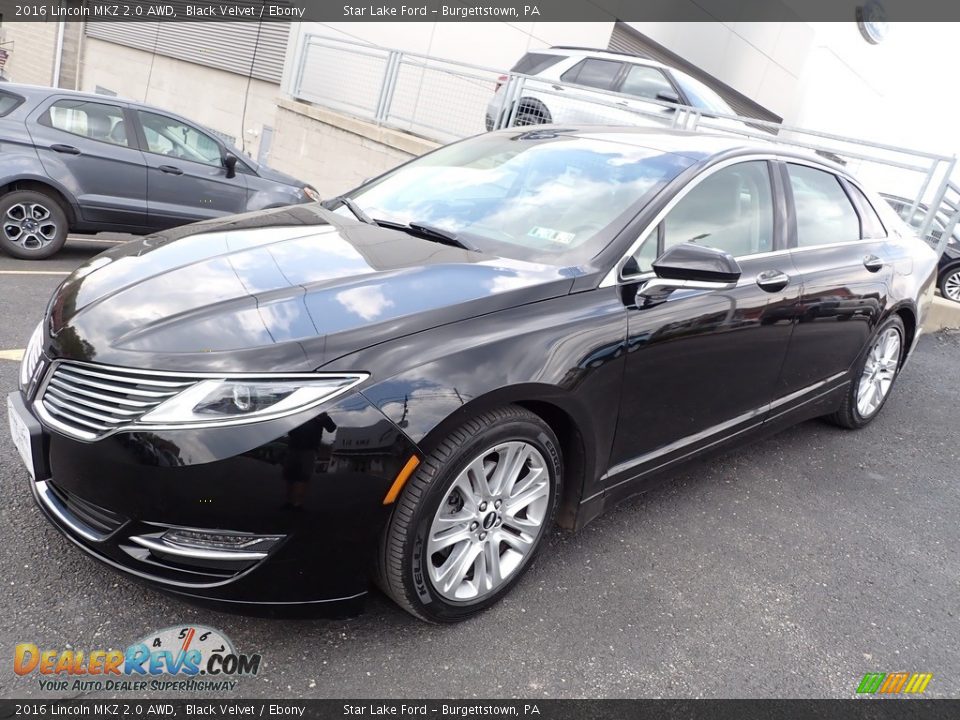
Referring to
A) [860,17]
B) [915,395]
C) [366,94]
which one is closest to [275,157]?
[366,94]

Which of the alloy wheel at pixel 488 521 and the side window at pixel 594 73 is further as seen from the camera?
the side window at pixel 594 73

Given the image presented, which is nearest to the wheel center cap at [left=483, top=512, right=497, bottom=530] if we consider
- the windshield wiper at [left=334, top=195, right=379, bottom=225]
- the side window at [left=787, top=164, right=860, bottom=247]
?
the windshield wiper at [left=334, top=195, right=379, bottom=225]

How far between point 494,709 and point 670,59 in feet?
61.4

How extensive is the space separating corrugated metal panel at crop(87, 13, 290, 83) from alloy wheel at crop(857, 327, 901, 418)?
11678 millimetres

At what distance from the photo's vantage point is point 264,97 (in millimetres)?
13711

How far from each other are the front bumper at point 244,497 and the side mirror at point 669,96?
816cm

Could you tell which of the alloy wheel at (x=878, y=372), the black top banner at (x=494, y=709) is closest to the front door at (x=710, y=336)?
the black top banner at (x=494, y=709)

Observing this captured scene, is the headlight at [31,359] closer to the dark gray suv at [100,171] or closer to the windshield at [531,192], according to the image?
the windshield at [531,192]

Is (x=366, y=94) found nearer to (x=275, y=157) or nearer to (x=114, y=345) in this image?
(x=275, y=157)

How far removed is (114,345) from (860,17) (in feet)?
86.3

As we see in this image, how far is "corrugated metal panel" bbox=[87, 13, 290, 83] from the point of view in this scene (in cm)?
1355

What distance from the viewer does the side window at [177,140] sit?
7.39 m

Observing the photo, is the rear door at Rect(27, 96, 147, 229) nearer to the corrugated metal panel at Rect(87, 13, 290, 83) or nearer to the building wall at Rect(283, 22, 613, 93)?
the building wall at Rect(283, 22, 613, 93)

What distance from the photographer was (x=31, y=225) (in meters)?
6.75
